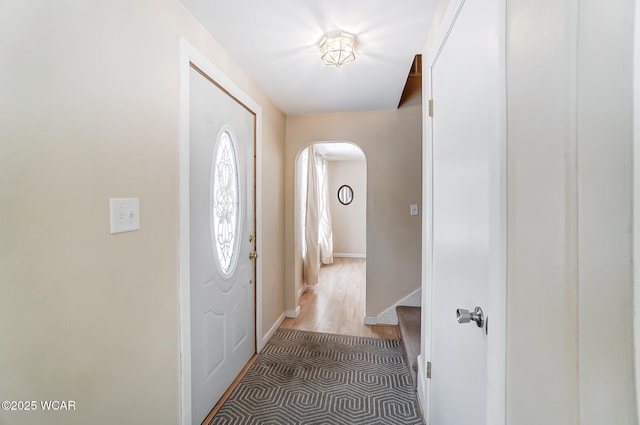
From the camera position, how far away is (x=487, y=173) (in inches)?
30.6

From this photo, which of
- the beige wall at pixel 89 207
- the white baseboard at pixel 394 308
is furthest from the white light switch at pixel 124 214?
the white baseboard at pixel 394 308

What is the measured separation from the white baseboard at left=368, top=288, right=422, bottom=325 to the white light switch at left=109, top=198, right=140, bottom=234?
2.43 meters

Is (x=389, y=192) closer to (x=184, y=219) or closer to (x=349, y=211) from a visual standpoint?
(x=184, y=219)

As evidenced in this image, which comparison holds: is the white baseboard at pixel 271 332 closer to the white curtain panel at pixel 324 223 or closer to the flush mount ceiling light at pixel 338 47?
the flush mount ceiling light at pixel 338 47

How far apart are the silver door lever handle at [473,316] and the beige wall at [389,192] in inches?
75.7

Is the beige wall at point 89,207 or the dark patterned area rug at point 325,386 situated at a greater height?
the beige wall at point 89,207

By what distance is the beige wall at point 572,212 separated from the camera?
360mm

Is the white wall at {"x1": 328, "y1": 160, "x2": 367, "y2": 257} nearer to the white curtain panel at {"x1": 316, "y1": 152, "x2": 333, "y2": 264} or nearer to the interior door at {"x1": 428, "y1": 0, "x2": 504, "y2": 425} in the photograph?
the white curtain panel at {"x1": 316, "y1": 152, "x2": 333, "y2": 264}

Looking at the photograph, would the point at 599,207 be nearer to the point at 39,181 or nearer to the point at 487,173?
the point at 487,173

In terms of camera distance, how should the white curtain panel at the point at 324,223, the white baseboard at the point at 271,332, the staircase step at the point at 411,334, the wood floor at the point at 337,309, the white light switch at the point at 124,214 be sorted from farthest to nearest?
the white curtain panel at the point at 324,223 → the wood floor at the point at 337,309 → the white baseboard at the point at 271,332 → the staircase step at the point at 411,334 → the white light switch at the point at 124,214

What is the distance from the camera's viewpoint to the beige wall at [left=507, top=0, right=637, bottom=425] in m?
0.36

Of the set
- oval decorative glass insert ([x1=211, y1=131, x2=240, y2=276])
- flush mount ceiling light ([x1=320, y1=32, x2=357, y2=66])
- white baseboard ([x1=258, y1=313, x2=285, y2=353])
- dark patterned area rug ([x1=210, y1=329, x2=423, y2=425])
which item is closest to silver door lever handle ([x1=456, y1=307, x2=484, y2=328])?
dark patterned area rug ([x1=210, y1=329, x2=423, y2=425])

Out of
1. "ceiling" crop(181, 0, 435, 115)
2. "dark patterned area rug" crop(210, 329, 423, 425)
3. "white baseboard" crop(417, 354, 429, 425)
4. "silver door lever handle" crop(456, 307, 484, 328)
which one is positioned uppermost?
"ceiling" crop(181, 0, 435, 115)

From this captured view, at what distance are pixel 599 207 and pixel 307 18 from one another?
4.97 ft
